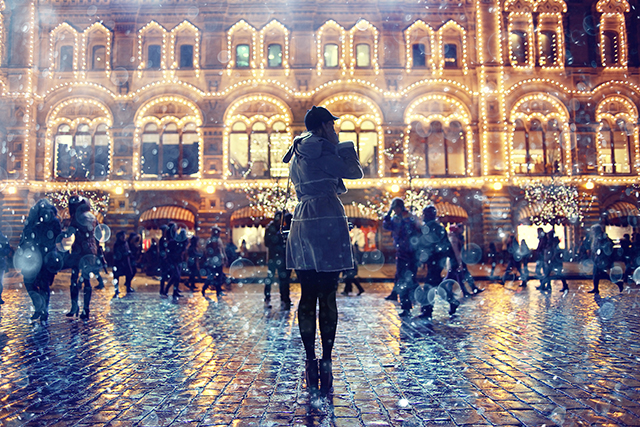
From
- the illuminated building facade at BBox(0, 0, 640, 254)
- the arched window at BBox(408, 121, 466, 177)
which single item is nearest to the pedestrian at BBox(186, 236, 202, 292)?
the illuminated building facade at BBox(0, 0, 640, 254)

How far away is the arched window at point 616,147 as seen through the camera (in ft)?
84.3

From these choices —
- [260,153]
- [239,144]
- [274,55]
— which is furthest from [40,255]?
[274,55]

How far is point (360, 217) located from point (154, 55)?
14.0 metres

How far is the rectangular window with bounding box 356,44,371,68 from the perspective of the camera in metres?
25.7

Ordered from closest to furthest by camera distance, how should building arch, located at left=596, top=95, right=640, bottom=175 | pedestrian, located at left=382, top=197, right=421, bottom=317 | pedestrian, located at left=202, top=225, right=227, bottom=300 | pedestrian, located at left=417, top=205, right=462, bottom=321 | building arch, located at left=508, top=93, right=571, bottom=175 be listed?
1. pedestrian, located at left=417, top=205, right=462, bottom=321
2. pedestrian, located at left=382, top=197, right=421, bottom=317
3. pedestrian, located at left=202, top=225, right=227, bottom=300
4. building arch, located at left=508, top=93, right=571, bottom=175
5. building arch, located at left=596, top=95, right=640, bottom=175

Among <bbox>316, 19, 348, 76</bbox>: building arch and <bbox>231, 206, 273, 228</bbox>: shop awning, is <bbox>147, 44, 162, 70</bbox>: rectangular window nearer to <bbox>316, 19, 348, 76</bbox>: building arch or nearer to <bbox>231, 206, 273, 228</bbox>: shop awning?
<bbox>316, 19, 348, 76</bbox>: building arch

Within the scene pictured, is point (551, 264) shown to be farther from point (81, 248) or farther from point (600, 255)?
point (81, 248)

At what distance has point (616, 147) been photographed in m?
25.8

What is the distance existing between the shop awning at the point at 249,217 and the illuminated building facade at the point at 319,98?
17 centimetres

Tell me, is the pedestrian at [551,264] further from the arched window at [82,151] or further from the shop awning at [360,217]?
the arched window at [82,151]

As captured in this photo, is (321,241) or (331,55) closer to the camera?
(321,241)

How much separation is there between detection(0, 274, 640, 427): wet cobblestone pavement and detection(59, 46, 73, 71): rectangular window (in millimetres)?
21144

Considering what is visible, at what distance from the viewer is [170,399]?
141 inches

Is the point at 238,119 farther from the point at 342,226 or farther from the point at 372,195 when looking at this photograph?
the point at 342,226
